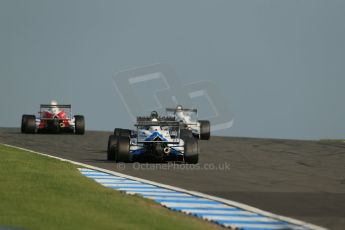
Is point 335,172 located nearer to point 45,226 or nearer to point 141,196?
point 141,196

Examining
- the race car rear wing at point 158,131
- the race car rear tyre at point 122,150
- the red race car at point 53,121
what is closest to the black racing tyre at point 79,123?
the red race car at point 53,121

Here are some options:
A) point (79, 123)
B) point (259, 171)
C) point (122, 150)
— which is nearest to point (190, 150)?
point (122, 150)

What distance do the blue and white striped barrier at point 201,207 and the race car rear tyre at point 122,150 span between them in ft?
12.9

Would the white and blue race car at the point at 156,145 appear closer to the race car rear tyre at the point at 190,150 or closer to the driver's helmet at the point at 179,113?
the race car rear tyre at the point at 190,150

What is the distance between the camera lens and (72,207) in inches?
500

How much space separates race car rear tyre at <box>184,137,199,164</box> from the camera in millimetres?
22062

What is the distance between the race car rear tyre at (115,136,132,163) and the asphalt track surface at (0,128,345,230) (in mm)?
304

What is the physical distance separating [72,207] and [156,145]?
961cm

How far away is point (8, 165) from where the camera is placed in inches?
763

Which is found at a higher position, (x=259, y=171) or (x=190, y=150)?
(x=190, y=150)

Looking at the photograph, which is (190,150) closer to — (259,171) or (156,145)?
(156,145)

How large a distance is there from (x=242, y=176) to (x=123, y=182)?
369 cm

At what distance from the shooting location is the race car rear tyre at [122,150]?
2216 centimetres

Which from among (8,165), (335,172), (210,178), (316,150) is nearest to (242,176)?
(210,178)
